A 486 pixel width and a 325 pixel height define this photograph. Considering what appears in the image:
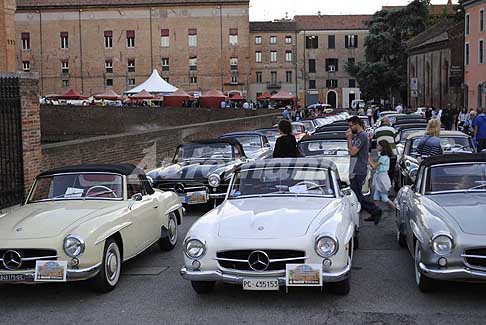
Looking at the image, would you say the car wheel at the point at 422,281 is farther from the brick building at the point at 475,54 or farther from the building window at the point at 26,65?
the building window at the point at 26,65

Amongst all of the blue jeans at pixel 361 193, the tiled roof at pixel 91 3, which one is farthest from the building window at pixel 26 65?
the blue jeans at pixel 361 193

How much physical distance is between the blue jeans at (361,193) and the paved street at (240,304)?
2954 mm

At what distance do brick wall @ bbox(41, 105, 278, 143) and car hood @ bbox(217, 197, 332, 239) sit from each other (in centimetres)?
3952

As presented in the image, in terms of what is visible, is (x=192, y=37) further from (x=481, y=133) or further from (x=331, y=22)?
(x=481, y=133)

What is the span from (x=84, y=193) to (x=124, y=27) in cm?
7596

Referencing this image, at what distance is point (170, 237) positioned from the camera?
387 inches

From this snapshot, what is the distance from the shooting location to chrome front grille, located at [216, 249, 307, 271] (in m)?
6.65

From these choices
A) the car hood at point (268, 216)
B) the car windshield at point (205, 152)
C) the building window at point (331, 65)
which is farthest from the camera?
the building window at point (331, 65)

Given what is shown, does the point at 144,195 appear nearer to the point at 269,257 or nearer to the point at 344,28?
the point at 269,257

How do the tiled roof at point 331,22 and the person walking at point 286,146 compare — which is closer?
the person walking at point 286,146

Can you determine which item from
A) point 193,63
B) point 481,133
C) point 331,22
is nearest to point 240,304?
point 481,133

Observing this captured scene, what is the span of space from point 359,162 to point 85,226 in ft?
17.1

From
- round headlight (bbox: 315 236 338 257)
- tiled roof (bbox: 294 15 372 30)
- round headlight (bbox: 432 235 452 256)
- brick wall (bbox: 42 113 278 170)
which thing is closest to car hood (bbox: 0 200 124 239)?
round headlight (bbox: 315 236 338 257)

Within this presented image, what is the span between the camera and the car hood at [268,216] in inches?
272
